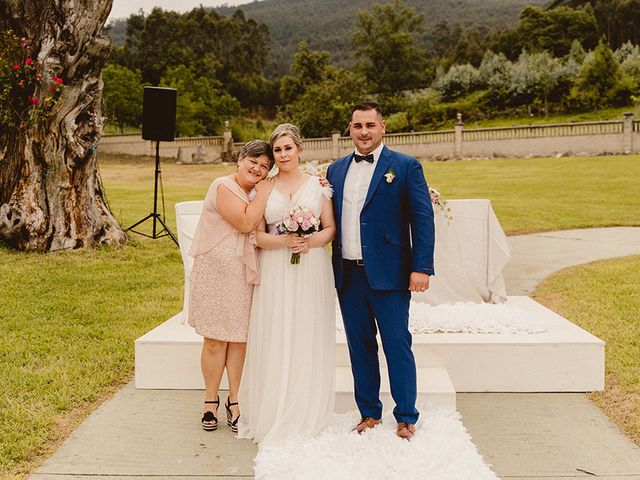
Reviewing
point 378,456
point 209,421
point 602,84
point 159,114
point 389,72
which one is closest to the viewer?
point 378,456

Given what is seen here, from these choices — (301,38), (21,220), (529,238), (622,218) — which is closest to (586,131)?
(622,218)

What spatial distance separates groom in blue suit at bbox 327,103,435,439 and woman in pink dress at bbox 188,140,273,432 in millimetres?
474

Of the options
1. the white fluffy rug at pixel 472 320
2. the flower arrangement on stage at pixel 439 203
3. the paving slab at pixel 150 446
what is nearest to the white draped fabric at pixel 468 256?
the flower arrangement on stage at pixel 439 203

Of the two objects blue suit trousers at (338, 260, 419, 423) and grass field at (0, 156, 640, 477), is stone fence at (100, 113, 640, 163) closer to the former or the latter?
grass field at (0, 156, 640, 477)

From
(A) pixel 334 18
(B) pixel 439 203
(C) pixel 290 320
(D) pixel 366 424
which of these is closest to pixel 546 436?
(D) pixel 366 424

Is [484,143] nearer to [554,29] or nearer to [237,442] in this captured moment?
[237,442]

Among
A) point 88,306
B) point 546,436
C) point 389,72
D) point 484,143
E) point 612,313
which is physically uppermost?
point 389,72

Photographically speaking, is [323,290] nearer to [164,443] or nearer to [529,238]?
[164,443]

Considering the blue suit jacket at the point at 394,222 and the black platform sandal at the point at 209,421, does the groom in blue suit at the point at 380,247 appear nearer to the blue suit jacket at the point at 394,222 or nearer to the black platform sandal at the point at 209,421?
the blue suit jacket at the point at 394,222

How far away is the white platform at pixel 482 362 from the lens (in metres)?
4.60

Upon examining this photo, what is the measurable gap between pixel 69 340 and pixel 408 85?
60.2m

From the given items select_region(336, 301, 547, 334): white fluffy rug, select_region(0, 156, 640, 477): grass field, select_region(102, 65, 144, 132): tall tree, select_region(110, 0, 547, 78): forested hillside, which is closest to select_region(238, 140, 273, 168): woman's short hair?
select_region(336, 301, 547, 334): white fluffy rug

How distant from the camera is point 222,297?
392 cm

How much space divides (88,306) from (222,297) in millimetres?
4061
